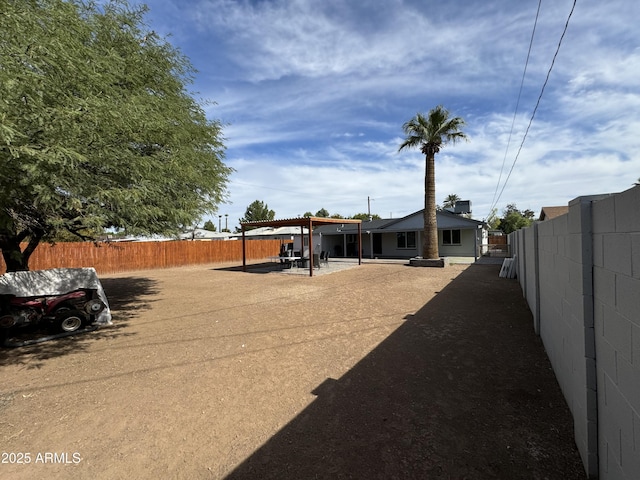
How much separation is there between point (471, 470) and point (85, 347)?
5976 millimetres

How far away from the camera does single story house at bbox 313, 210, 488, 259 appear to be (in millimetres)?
21844

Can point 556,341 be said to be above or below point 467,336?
above

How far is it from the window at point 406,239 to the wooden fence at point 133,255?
11.9 meters

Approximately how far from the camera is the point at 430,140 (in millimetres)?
17078

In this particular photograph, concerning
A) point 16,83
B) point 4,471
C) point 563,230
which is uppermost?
point 16,83

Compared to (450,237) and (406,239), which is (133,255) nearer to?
(406,239)

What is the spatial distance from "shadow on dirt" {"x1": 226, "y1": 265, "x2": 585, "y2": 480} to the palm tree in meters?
13.2

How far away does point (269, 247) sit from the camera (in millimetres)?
28234

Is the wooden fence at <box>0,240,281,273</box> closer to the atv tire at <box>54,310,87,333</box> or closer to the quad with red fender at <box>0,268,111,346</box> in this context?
the quad with red fender at <box>0,268,111,346</box>

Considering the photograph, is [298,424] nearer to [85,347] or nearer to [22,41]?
[85,347]

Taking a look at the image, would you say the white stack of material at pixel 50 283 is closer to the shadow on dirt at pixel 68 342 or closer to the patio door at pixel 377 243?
the shadow on dirt at pixel 68 342

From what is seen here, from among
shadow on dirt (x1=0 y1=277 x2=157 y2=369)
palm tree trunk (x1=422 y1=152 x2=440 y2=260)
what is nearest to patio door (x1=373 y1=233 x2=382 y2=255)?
palm tree trunk (x1=422 y1=152 x2=440 y2=260)

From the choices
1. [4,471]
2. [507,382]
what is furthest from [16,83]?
[507,382]

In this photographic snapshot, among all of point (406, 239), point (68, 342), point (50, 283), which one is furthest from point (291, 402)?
point (406, 239)
